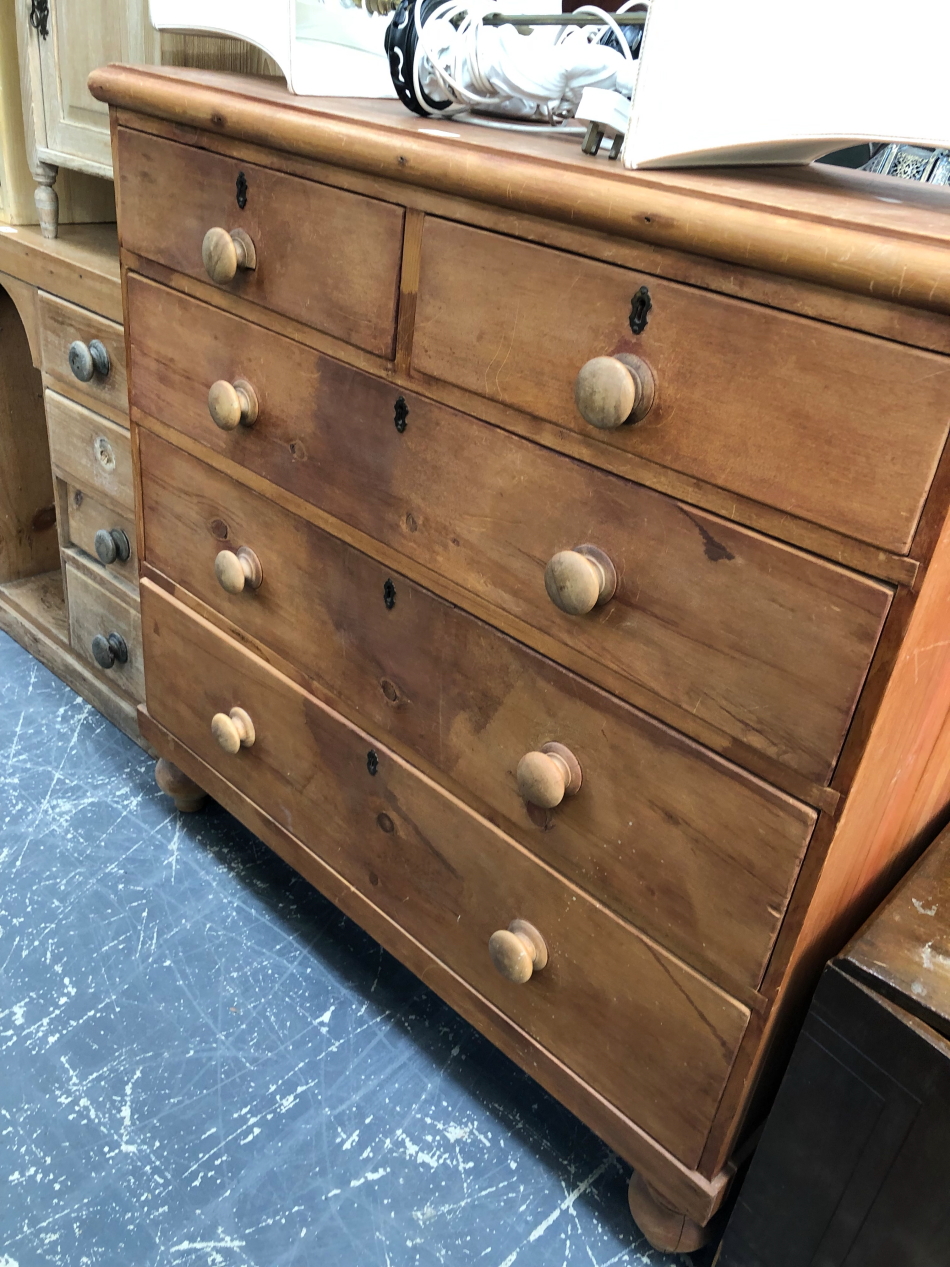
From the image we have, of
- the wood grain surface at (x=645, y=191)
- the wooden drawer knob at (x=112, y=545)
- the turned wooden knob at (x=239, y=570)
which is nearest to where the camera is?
the wood grain surface at (x=645, y=191)

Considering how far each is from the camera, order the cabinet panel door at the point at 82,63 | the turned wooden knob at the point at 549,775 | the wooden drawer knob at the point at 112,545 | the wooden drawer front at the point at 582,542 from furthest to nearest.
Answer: the wooden drawer knob at the point at 112,545 < the cabinet panel door at the point at 82,63 < the turned wooden knob at the point at 549,775 < the wooden drawer front at the point at 582,542

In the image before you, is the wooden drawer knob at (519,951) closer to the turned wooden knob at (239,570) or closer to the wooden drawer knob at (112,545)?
the turned wooden knob at (239,570)

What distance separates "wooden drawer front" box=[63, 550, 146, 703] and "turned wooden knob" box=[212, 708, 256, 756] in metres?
0.35

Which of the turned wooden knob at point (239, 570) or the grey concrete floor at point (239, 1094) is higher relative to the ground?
the turned wooden knob at point (239, 570)

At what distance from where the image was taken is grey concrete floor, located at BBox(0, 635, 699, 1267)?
0.99m

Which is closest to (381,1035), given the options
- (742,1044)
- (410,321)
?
(742,1044)

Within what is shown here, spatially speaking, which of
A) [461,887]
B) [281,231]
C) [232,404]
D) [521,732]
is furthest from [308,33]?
[461,887]

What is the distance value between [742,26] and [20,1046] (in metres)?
1.27

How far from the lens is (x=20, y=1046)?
1137mm

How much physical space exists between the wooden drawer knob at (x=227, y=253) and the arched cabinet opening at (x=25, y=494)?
99 cm

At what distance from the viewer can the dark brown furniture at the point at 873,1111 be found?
0.74 metres

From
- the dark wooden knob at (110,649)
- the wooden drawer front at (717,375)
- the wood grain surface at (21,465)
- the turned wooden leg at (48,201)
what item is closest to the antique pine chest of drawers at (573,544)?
the wooden drawer front at (717,375)

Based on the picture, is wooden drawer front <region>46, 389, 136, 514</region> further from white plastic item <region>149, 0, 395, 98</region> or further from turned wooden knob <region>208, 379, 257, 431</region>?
white plastic item <region>149, 0, 395, 98</region>

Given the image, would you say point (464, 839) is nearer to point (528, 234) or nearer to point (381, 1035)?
point (381, 1035)
